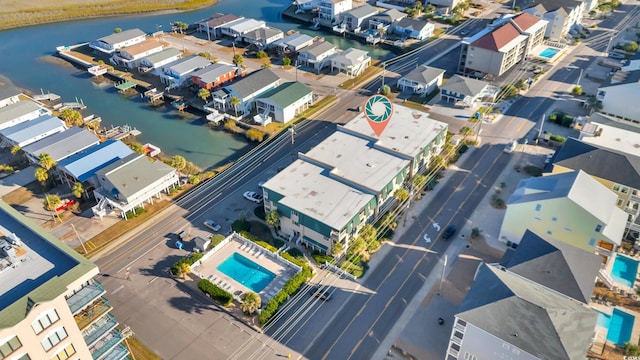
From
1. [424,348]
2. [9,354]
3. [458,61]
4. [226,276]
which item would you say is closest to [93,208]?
[226,276]

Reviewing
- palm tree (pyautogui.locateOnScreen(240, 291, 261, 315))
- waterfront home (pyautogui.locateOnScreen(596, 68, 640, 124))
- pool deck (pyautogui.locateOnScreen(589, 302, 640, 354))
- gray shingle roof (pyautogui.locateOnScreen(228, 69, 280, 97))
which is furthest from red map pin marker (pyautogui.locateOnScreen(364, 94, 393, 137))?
waterfront home (pyautogui.locateOnScreen(596, 68, 640, 124))

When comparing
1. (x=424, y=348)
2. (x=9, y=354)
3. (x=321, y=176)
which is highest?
(x=9, y=354)

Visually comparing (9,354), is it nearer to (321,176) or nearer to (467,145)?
(321,176)

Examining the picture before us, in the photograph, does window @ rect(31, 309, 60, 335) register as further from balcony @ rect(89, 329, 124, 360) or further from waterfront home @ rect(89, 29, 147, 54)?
waterfront home @ rect(89, 29, 147, 54)

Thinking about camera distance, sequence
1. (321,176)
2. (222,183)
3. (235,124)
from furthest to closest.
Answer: (235,124)
(222,183)
(321,176)

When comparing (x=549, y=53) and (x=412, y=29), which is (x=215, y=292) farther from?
(x=549, y=53)

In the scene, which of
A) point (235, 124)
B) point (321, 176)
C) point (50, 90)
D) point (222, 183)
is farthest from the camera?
point (50, 90)
